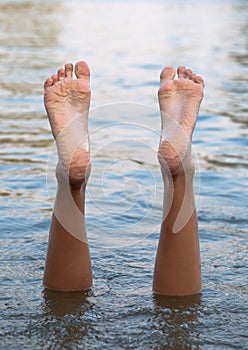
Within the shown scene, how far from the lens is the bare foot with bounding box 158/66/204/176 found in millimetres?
2816

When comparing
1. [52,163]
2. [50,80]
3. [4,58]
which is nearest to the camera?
[50,80]

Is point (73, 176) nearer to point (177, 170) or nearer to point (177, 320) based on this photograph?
point (177, 170)

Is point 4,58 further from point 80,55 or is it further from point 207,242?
point 207,242

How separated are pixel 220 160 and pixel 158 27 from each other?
478 inches

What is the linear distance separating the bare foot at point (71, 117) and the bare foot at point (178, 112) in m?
0.33

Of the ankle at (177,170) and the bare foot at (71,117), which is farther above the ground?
the bare foot at (71,117)

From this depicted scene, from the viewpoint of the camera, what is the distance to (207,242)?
3.71 m

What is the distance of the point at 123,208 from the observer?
4305 millimetres

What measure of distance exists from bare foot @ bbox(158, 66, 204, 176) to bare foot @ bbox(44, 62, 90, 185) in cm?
33

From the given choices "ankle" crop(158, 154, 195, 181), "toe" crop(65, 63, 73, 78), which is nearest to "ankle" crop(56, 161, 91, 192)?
"ankle" crop(158, 154, 195, 181)

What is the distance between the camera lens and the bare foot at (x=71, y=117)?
9.02ft

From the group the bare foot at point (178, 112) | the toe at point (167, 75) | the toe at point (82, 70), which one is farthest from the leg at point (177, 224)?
the toe at point (82, 70)

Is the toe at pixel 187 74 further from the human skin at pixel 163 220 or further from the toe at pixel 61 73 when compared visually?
the toe at pixel 61 73

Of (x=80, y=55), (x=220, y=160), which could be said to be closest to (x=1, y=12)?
(x=80, y=55)
